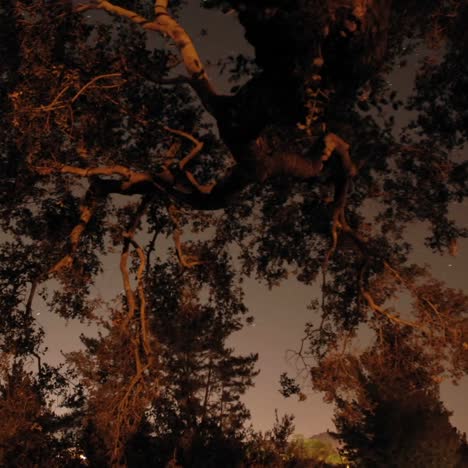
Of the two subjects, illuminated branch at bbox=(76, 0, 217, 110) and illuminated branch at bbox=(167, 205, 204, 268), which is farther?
illuminated branch at bbox=(167, 205, 204, 268)

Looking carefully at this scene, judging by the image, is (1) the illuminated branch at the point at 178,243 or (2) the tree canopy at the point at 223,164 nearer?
(2) the tree canopy at the point at 223,164

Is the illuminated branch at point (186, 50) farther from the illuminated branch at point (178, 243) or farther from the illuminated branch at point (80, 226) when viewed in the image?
the illuminated branch at point (178, 243)

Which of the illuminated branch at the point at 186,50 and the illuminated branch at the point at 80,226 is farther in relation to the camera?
the illuminated branch at the point at 80,226

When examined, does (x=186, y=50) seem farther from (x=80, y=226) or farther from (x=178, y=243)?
(x=178, y=243)

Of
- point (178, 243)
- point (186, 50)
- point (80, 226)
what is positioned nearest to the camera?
point (186, 50)

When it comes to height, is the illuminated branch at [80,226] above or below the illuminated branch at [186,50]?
below

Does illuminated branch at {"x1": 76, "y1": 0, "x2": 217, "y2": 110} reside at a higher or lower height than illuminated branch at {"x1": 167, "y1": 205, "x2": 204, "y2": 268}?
higher

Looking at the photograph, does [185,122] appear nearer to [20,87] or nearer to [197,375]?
[20,87]

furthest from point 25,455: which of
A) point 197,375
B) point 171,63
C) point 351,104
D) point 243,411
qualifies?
point 243,411

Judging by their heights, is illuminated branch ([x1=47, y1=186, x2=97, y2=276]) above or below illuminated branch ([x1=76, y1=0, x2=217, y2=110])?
below

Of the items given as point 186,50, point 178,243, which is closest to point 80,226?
point 178,243

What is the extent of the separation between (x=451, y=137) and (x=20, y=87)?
706cm

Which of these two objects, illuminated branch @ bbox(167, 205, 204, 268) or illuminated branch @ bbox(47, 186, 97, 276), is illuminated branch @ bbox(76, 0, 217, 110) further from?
illuminated branch @ bbox(167, 205, 204, 268)

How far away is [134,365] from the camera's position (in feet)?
30.8
